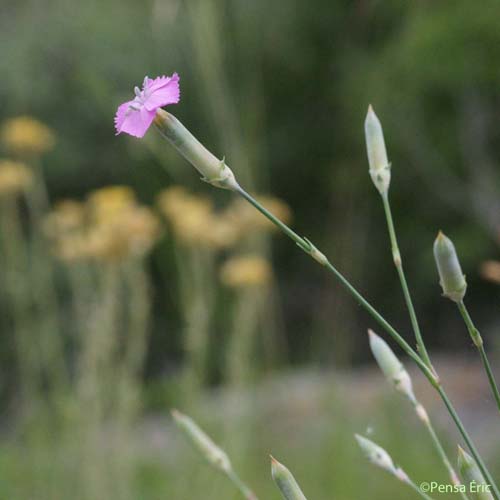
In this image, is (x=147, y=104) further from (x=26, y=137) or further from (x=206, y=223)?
(x=26, y=137)

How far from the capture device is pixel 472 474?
1.65ft

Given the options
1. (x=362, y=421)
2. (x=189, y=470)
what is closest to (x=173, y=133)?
(x=189, y=470)

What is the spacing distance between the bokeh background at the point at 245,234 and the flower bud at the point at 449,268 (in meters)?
1.29

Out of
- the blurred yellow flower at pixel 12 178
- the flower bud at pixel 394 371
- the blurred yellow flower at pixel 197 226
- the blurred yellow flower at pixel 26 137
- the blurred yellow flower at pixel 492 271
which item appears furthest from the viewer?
the blurred yellow flower at pixel 26 137

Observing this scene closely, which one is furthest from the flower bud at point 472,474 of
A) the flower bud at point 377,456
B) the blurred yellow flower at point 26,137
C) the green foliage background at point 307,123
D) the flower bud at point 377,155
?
the green foliage background at point 307,123

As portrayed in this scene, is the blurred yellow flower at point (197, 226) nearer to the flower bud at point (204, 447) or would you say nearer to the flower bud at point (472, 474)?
the flower bud at point (204, 447)

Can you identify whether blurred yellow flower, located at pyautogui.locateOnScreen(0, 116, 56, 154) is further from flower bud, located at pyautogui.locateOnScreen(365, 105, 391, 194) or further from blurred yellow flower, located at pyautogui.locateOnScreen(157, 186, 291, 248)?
flower bud, located at pyautogui.locateOnScreen(365, 105, 391, 194)

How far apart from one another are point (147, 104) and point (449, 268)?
0.18 m

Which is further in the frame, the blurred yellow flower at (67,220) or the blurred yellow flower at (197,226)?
the blurred yellow flower at (67,220)

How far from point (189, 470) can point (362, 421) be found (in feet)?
2.90

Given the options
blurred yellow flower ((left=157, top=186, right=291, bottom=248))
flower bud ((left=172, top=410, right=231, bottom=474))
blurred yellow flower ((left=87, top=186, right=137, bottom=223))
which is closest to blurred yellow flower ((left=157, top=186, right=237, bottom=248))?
blurred yellow flower ((left=157, top=186, right=291, bottom=248))

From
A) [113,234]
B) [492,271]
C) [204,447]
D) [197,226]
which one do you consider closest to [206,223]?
[197,226]

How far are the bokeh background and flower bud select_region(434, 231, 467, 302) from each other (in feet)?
4.22

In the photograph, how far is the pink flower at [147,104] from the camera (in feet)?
1.53
